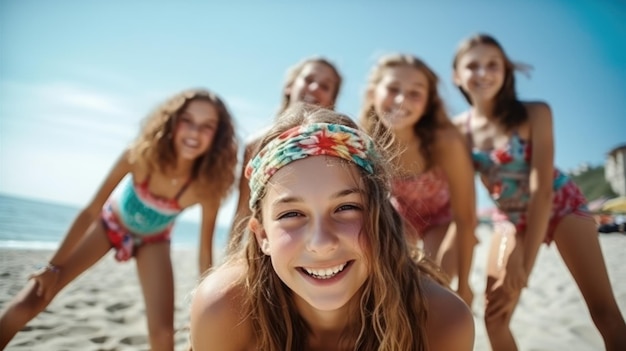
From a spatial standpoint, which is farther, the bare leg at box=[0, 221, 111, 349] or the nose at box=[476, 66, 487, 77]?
the nose at box=[476, 66, 487, 77]

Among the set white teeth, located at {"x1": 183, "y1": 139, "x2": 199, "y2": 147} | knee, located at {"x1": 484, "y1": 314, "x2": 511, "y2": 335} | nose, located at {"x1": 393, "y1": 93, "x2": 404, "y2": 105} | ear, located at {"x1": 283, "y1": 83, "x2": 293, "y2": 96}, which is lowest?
knee, located at {"x1": 484, "y1": 314, "x2": 511, "y2": 335}

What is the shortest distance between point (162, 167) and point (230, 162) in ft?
1.99

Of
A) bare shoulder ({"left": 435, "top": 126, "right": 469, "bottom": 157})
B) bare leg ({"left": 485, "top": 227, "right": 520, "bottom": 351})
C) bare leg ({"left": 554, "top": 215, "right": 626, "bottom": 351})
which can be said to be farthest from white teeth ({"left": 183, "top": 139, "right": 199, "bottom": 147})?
bare leg ({"left": 554, "top": 215, "right": 626, "bottom": 351})

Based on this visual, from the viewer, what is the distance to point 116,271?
874 cm

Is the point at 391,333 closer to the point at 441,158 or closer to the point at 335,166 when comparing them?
the point at 335,166

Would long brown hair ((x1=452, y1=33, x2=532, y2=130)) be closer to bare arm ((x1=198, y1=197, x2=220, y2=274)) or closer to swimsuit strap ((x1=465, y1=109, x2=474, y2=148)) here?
swimsuit strap ((x1=465, y1=109, x2=474, y2=148))

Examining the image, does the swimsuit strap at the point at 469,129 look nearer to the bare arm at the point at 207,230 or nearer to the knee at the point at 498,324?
the knee at the point at 498,324

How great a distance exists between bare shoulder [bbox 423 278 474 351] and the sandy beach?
4.91 ft

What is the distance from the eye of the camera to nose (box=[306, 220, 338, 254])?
69.9 inches

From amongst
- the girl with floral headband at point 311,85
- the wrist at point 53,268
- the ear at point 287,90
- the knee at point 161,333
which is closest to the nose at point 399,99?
the girl with floral headband at point 311,85

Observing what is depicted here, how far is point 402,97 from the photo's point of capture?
3.46 metres

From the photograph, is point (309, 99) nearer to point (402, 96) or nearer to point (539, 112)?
point (402, 96)

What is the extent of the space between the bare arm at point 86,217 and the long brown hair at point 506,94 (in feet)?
10.9

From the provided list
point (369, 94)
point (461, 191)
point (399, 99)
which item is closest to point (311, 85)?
point (369, 94)
